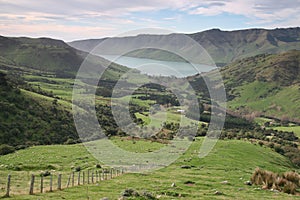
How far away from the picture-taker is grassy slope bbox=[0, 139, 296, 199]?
19.9 meters

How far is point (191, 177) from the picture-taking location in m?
29.5

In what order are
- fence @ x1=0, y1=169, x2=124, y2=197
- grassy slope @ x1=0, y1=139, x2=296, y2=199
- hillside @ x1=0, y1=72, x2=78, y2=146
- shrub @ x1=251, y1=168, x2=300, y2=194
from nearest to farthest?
fence @ x1=0, y1=169, x2=124, y2=197 → grassy slope @ x1=0, y1=139, x2=296, y2=199 → shrub @ x1=251, y1=168, x2=300, y2=194 → hillside @ x1=0, y1=72, x2=78, y2=146

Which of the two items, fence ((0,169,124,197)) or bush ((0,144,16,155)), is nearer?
fence ((0,169,124,197))

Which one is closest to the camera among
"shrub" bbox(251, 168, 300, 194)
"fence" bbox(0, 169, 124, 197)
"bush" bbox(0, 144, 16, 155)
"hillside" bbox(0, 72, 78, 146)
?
"fence" bbox(0, 169, 124, 197)

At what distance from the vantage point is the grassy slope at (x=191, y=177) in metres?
19.9

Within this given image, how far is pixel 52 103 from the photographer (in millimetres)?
108000

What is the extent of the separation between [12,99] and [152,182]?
256 feet

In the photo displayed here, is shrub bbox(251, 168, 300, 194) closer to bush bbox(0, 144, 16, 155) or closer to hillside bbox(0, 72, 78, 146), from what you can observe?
bush bbox(0, 144, 16, 155)

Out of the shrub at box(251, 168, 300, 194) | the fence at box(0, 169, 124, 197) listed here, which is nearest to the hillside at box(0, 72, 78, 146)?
the fence at box(0, 169, 124, 197)

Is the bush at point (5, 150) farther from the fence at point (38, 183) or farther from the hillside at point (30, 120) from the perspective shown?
the fence at point (38, 183)

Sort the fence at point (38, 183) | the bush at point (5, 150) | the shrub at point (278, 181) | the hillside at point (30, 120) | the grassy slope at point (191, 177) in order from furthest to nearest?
1. the hillside at point (30, 120)
2. the bush at point (5, 150)
3. the shrub at point (278, 181)
4. the grassy slope at point (191, 177)
5. the fence at point (38, 183)

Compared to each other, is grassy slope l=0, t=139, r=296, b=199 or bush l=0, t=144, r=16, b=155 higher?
grassy slope l=0, t=139, r=296, b=199

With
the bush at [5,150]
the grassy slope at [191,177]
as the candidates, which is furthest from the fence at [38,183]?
the bush at [5,150]

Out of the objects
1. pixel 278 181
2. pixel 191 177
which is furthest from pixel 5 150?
pixel 278 181
